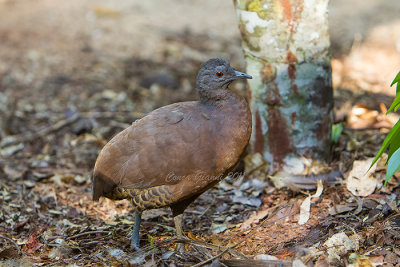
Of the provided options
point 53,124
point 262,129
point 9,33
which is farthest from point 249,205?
point 9,33

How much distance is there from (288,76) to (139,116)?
2.30m

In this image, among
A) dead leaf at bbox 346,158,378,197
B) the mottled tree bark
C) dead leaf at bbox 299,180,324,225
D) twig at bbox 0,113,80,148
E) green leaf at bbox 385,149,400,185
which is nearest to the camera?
green leaf at bbox 385,149,400,185

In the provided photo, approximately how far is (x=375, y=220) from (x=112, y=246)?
6.06ft

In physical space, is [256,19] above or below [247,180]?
above

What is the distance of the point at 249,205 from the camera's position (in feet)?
13.7

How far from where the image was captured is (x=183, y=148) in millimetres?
3266

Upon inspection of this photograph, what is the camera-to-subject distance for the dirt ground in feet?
11.0

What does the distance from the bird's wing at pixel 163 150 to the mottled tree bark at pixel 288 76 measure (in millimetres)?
943

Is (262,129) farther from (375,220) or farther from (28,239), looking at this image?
(28,239)

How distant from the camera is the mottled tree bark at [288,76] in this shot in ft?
13.1

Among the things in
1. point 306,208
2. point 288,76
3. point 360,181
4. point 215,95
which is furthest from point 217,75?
point 360,181

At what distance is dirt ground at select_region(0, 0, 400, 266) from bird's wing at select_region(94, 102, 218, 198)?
463 mm

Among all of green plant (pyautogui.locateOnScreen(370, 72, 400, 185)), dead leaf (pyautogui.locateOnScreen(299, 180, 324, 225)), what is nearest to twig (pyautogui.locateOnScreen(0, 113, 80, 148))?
dead leaf (pyautogui.locateOnScreen(299, 180, 324, 225))

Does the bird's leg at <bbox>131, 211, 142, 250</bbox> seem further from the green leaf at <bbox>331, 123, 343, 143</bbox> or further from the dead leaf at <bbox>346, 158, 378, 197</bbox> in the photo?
the green leaf at <bbox>331, 123, 343, 143</bbox>
